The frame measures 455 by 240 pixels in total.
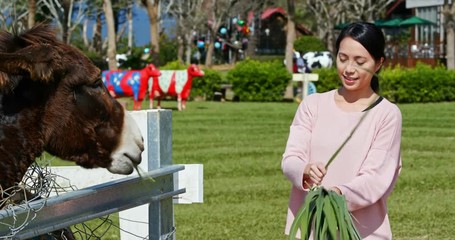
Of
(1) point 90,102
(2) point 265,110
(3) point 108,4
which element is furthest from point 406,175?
(3) point 108,4

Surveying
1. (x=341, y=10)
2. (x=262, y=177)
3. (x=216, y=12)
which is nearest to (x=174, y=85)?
(x=262, y=177)

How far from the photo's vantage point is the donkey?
337 centimetres

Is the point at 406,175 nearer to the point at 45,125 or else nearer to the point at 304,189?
the point at 304,189

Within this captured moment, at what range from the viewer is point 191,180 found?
4973 mm

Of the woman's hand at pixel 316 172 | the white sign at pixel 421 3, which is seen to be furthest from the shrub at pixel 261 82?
the white sign at pixel 421 3

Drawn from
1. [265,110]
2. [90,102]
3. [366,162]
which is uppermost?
[90,102]

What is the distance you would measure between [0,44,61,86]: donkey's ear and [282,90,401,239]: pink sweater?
1344mm

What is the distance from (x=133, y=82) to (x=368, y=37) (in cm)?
2283

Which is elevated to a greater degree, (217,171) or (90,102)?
(90,102)

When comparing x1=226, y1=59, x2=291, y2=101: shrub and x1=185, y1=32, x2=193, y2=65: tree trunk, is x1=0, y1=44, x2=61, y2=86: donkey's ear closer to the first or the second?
x1=226, y1=59, x2=291, y2=101: shrub

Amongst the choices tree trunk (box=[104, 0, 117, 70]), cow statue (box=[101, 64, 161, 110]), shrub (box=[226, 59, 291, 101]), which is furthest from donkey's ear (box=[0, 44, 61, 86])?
tree trunk (box=[104, 0, 117, 70])

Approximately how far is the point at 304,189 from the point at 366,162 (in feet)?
1.06

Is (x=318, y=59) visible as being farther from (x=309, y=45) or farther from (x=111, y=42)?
(x=111, y=42)

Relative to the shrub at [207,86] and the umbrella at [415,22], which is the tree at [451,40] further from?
the umbrella at [415,22]
